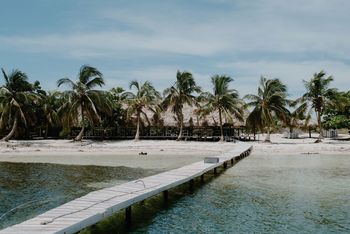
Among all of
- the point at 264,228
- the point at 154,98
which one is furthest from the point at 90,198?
the point at 154,98

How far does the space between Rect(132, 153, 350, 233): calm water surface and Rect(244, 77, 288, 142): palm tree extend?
60.3 feet

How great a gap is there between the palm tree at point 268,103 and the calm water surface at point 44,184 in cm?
1881

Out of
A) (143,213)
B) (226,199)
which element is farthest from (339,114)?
(143,213)

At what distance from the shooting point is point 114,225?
1015 centimetres

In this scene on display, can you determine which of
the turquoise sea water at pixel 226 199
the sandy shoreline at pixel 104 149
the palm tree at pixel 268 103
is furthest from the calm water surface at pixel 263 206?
the palm tree at pixel 268 103

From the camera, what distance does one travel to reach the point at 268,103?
37812 mm

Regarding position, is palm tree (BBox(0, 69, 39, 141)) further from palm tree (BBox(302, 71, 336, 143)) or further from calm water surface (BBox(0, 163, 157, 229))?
palm tree (BBox(302, 71, 336, 143))

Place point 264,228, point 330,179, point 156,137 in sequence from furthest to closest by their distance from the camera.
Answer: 1. point 156,137
2. point 330,179
3. point 264,228

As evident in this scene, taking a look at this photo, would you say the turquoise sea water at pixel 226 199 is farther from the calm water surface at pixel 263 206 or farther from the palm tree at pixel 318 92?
the palm tree at pixel 318 92

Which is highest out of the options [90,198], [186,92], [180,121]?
[186,92]

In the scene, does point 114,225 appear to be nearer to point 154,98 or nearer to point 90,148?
point 90,148

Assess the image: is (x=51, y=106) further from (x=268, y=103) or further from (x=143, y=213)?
(x=143, y=213)

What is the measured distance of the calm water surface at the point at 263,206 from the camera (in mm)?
9719

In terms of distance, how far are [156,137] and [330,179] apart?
27.1 m
